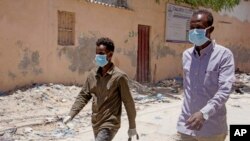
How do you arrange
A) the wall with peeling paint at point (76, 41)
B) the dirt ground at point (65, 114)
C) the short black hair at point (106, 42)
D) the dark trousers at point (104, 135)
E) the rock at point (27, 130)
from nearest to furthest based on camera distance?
the dark trousers at point (104, 135) < the short black hair at point (106, 42) < the dirt ground at point (65, 114) < the rock at point (27, 130) < the wall with peeling paint at point (76, 41)

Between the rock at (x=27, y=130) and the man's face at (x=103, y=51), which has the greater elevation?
the man's face at (x=103, y=51)

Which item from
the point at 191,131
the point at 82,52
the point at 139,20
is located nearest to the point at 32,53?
the point at 82,52

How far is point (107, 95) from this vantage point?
3461 mm

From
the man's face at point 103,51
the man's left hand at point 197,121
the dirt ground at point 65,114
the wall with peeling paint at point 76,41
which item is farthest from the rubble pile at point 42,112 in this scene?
the man's left hand at point 197,121

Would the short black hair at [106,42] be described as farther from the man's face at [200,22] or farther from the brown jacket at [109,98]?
the man's face at [200,22]

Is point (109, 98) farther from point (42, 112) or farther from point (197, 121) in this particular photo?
point (42, 112)

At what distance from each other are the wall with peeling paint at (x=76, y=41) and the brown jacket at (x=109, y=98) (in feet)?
20.7

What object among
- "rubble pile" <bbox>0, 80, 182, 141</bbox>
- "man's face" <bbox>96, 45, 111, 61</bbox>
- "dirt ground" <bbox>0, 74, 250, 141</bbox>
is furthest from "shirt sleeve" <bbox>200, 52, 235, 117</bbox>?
"rubble pile" <bbox>0, 80, 182, 141</bbox>

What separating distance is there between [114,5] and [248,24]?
42.4 feet

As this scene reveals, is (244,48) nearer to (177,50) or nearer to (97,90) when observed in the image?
(177,50)

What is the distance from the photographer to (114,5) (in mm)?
13242

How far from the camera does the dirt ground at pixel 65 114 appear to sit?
638 centimetres

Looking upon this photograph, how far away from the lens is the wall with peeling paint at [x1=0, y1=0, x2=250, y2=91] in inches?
373

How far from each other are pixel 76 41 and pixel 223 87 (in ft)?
29.6
